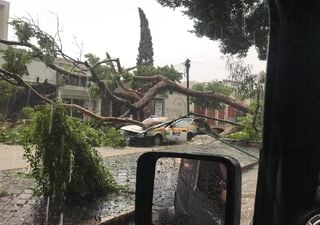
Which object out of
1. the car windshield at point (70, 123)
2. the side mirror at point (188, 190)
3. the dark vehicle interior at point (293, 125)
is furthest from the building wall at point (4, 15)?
the dark vehicle interior at point (293, 125)

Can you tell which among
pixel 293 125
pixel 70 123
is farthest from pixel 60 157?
pixel 293 125

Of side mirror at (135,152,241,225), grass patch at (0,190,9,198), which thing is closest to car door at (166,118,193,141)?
side mirror at (135,152,241,225)

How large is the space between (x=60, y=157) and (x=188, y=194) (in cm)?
361

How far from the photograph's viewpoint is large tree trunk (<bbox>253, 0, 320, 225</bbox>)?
86 cm

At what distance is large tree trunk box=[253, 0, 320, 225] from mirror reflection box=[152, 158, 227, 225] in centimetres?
19

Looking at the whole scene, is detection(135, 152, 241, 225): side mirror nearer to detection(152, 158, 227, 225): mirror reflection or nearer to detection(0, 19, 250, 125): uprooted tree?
detection(152, 158, 227, 225): mirror reflection

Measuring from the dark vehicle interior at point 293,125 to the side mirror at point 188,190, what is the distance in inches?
0.5

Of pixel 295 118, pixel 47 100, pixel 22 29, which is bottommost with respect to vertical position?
pixel 295 118

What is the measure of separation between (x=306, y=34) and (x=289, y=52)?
50 mm

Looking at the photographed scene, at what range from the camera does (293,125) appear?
2.85 ft

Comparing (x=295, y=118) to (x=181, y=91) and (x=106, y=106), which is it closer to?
(x=181, y=91)

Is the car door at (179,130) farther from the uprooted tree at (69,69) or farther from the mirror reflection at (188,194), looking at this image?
the uprooted tree at (69,69)

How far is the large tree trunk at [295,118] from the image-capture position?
2.81 feet

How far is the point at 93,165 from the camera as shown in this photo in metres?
4.94
